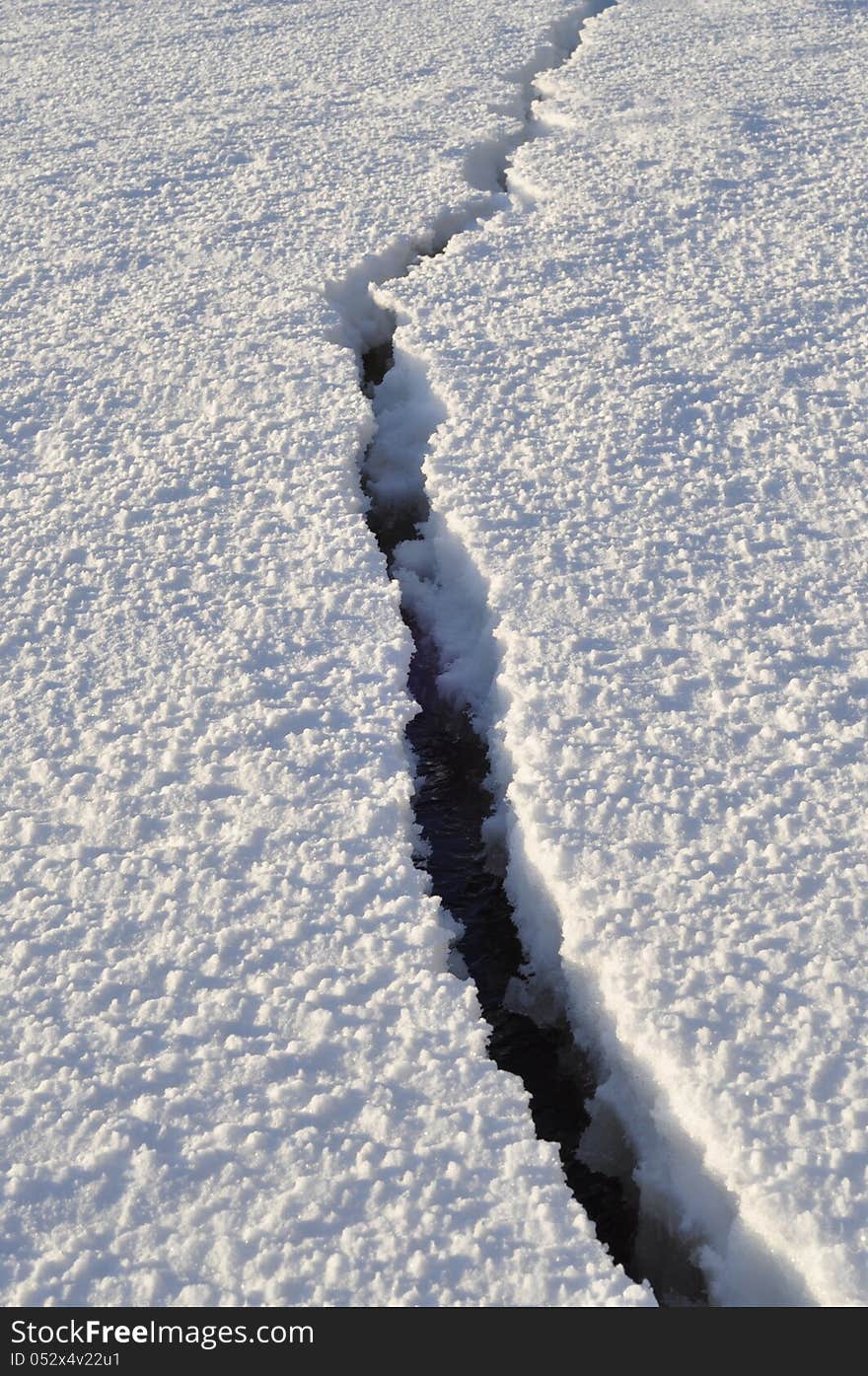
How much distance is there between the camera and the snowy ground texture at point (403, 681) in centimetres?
243

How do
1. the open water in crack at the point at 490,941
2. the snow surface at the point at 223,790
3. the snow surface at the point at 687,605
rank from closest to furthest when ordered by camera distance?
1. the snow surface at the point at 223,790
2. the snow surface at the point at 687,605
3. the open water in crack at the point at 490,941

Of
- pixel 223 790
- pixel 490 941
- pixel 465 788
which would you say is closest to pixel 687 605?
pixel 465 788

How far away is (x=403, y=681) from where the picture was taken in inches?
136

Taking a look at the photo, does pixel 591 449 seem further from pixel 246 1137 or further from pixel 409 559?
pixel 246 1137

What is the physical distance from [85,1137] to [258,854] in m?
0.78

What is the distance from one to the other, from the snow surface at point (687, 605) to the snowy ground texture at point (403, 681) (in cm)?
1

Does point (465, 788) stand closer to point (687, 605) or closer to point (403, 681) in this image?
point (403, 681)

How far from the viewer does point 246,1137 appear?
8.18 feet

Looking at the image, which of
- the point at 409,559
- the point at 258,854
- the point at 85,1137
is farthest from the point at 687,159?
the point at 85,1137

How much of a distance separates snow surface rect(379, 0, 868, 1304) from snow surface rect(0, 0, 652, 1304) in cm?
32

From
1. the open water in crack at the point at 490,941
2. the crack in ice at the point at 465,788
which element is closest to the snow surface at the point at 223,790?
the crack in ice at the point at 465,788

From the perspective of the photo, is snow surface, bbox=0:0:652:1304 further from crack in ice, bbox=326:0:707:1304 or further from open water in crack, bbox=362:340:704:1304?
open water in crack, bbox=362:340:704:1304

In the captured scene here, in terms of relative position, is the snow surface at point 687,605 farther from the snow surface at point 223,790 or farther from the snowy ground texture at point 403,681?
the snow surface at point 223,790

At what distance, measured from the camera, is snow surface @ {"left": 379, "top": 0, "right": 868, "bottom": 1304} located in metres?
2.54
